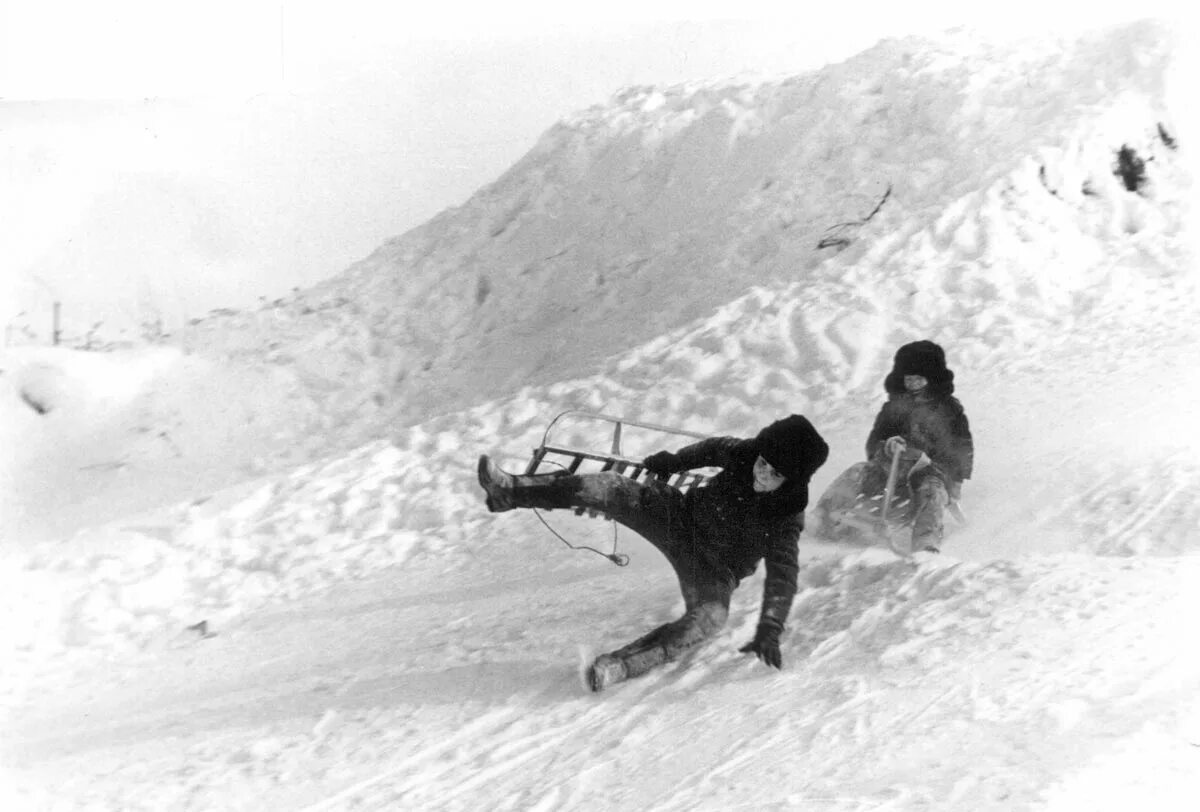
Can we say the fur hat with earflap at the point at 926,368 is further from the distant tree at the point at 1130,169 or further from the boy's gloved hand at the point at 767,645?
the distant tree at the point at 1130,169

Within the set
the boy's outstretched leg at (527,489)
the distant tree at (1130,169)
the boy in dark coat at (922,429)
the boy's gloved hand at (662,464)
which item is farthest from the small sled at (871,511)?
the distant tree at (1130,169)

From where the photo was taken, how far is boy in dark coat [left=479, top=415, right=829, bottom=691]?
3.63 metres

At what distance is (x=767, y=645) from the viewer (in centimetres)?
343

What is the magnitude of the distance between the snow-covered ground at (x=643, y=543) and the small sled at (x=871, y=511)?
211mm

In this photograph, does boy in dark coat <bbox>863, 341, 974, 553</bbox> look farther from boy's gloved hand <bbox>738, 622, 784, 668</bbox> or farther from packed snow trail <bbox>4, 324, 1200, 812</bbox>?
boy's gloved hand <bbox>738, 622, 784, 668</bbox>

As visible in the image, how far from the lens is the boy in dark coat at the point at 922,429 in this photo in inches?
182

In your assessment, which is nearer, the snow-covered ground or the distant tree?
the snow-covered ground

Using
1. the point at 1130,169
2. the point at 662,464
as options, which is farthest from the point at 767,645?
Answer: the point at 1130,169

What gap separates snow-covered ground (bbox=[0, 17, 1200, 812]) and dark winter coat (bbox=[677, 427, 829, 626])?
25 cm

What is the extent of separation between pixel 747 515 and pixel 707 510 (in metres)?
0.14

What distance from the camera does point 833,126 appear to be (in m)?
8.26

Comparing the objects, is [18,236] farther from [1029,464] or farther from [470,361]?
[1029,464]

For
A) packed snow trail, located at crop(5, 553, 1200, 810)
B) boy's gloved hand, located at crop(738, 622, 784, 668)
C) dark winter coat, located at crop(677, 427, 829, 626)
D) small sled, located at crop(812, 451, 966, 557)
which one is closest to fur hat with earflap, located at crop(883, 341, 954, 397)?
small sled, located at crop(812, 451, 966, 557)

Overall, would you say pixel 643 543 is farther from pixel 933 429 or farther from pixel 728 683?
pixel 728 683
